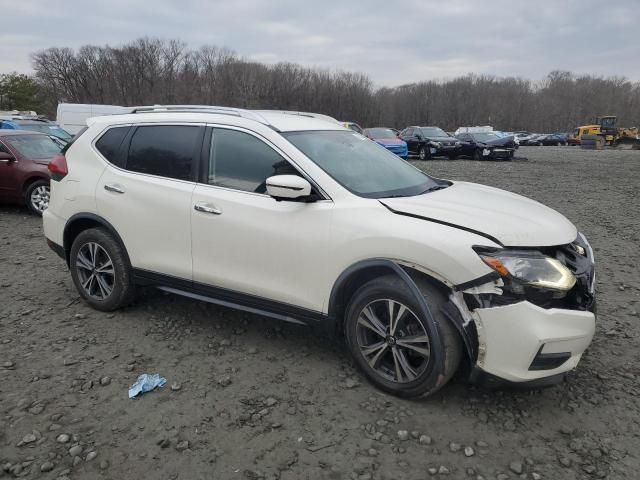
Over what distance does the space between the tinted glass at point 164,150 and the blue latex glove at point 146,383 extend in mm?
1494

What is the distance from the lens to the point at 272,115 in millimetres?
3943

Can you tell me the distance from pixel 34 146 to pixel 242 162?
788cm

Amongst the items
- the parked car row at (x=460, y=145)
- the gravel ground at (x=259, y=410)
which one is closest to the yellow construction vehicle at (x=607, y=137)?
the parked car row at (x=460, y=145)

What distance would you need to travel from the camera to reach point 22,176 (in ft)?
29.7

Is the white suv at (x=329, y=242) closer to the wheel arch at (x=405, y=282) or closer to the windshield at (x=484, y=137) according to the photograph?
the wheel arch at (x=405, y=282)

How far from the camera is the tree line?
3529 inches

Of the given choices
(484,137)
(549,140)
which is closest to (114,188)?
(484,137)

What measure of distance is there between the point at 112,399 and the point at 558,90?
126 meters

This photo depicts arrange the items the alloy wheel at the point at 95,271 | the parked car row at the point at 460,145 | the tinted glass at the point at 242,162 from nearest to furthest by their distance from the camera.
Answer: the tinted glass at the point at 242,162 < the alloy wheel at the point at 95,271 < the parked car row at the point at 460,145

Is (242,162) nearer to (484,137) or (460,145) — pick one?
(460,145)

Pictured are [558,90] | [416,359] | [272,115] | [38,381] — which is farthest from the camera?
[558,90]

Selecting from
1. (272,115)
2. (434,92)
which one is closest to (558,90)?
(434,92)

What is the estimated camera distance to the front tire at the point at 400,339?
2887 mm

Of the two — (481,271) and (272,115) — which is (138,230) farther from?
(481,271)
